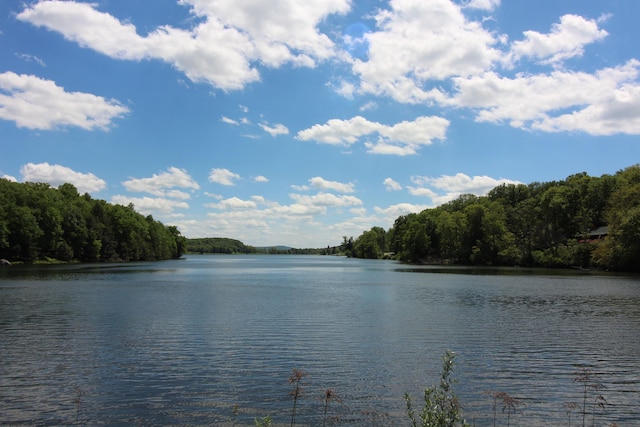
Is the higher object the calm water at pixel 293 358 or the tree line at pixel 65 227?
the tree line at pixel 65 227

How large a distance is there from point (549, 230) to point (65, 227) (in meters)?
115

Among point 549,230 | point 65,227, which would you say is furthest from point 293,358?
point 549,230

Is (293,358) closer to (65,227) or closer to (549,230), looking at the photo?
(65,227)

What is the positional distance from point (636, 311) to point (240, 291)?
106ft

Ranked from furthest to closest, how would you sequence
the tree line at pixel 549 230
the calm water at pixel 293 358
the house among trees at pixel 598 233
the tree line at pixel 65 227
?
the house among trees at pixel 598 233 < the tree line at pixel 65 227 < the tree line at pixel 549 230 < the calm water at pixel 293 358

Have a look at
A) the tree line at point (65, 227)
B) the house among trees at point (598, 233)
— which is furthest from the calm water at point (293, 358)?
the house among trees at point (598, 233)

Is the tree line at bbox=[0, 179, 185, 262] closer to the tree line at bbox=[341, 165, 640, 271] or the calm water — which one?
the calm water

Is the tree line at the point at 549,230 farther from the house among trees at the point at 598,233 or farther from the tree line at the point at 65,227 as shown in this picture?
the tree line at the point at 65,227

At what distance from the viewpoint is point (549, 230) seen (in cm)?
10938

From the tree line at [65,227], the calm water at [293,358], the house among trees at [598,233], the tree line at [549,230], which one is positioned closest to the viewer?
the calm water at [293,358]

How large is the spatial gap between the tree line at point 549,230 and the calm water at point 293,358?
51.4 metres

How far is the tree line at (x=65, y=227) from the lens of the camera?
87.9 metres

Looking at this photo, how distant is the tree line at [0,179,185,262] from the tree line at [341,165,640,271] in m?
89.7

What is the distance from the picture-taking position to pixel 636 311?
30.7 m
